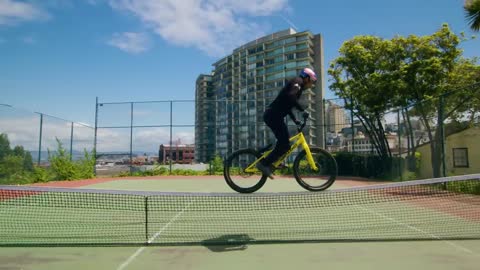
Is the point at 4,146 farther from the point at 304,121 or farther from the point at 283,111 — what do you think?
the point at 304,121

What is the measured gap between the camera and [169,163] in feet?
85.8

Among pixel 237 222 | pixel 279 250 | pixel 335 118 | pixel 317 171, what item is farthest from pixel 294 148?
pixel 335 118

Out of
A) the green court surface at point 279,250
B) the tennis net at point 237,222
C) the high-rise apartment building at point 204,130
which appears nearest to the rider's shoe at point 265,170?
the tennis net at point 237,222

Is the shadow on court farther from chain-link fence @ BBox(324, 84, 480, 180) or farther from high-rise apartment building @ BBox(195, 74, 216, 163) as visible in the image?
high-rise apartment building @ BBox(195, 74, 216, 163)

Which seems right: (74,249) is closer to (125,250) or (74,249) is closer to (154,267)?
(125,250)

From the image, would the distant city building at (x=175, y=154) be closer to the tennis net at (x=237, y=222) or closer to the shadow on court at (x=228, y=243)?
the tennis net at (x=237, y=222)

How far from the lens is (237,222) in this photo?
8891 millimetres

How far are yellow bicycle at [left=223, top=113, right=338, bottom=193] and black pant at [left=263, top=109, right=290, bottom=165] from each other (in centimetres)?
8

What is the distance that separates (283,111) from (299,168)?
3.39 ft

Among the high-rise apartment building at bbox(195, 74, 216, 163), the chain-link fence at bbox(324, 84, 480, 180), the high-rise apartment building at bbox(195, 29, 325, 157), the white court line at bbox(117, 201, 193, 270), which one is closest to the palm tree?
the chain-link fence at bbox(324, 84, 480, 180)

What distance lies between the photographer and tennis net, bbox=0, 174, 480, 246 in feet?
23.4

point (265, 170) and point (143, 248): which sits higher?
point (265, 170)

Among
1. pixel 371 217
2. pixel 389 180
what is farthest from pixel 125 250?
pixel 389 180

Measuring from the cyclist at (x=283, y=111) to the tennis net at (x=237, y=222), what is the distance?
62cm
